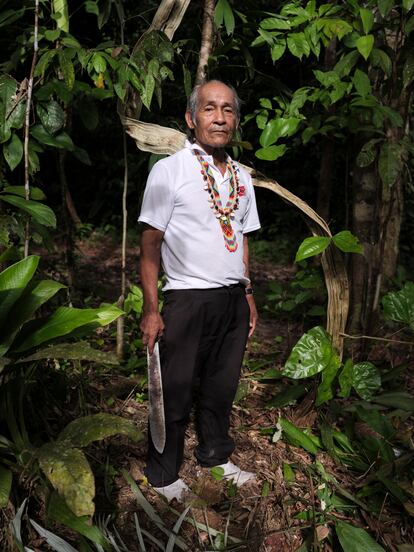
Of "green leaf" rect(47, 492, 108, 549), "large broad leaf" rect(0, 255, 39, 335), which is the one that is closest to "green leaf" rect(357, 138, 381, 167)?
"large broad leaf" rect(0, 255, 39, 335)

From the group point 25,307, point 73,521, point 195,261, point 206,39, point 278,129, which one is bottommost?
point 73,521

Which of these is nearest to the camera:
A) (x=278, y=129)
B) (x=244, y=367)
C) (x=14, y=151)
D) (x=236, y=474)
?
(x=14, y=151)

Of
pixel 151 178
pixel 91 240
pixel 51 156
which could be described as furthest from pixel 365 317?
pixel 51 156

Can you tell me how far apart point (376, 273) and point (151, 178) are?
138cm

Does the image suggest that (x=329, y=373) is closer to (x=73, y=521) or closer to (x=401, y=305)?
(x=401, y=305)

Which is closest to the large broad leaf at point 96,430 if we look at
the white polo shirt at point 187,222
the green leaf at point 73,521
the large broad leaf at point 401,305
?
the green leaf at point 73,521

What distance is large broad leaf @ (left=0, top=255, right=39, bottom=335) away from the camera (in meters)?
1.74

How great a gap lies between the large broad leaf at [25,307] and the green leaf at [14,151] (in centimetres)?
49

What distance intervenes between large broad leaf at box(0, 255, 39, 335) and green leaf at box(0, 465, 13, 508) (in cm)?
47

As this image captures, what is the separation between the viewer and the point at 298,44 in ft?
7.18

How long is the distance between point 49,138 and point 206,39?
2.90 feet

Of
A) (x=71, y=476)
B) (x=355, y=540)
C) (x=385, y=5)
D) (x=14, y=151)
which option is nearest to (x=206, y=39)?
(x=385, y=5)

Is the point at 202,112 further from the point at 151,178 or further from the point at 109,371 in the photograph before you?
the point at 109,371

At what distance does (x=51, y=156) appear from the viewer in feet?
23.3
